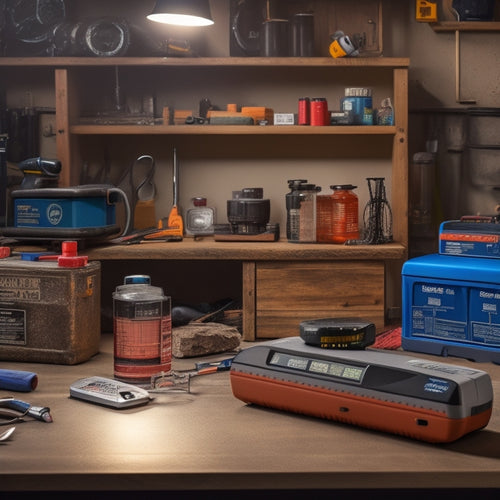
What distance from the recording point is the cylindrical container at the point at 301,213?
9.67ft

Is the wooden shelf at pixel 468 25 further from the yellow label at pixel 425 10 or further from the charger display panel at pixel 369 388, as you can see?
the charger display panel at pixel 369 388

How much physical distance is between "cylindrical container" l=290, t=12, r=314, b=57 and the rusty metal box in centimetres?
159

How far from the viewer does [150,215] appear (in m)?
3.39

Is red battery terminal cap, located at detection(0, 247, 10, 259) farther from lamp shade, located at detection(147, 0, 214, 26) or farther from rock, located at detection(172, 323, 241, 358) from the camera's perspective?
lamp shade, located at detection(147, 0, 214, 26)

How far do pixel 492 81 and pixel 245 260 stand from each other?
134cm

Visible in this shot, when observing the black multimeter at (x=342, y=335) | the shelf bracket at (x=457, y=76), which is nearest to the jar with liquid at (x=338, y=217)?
the shelf bracket at (x=457, y=76)

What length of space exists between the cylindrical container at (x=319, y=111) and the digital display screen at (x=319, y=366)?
179 cm

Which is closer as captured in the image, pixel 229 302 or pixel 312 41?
pixel 229 302

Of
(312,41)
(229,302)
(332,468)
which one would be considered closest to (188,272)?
(229,302)

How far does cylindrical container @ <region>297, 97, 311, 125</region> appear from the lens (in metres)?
3.11

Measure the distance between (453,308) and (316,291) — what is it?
765 millimetres

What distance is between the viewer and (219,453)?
1215 mm

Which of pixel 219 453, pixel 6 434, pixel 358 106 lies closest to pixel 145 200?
pixel 358 106

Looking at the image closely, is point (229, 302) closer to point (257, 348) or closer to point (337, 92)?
point (337, 92)
